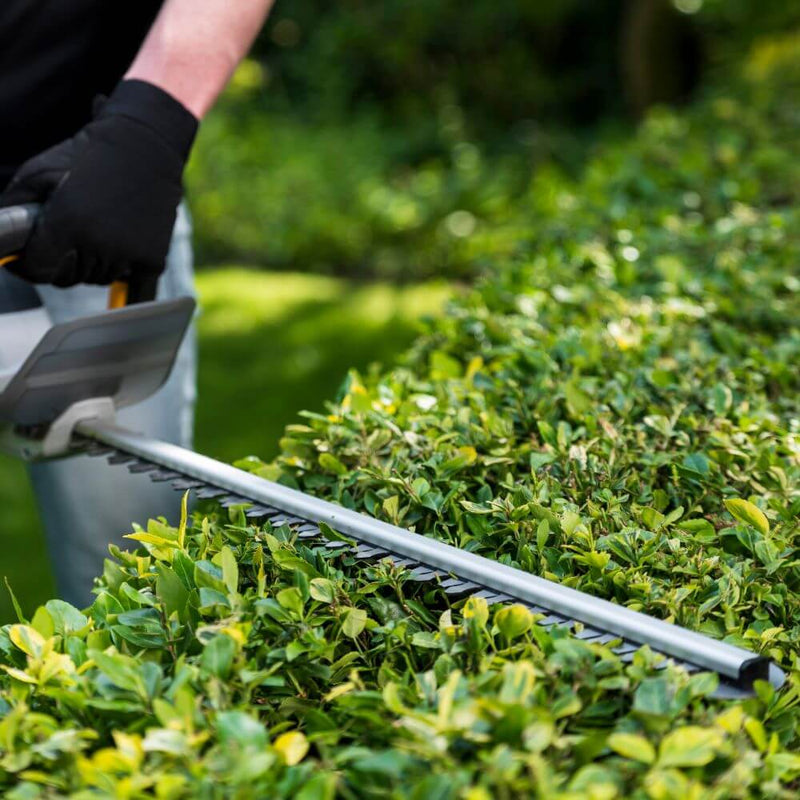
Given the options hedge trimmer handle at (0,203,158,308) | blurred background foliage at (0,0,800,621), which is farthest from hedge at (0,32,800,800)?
blurred background foliage at (0,0,800,621)

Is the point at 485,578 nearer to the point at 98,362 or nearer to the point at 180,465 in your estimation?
the point at 180,465

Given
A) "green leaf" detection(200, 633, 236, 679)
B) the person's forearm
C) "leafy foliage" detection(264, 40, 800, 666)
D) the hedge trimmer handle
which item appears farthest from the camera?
the person's forearm

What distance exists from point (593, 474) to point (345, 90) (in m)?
10.8

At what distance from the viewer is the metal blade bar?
4.26 ft

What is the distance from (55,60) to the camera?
8.57 ft

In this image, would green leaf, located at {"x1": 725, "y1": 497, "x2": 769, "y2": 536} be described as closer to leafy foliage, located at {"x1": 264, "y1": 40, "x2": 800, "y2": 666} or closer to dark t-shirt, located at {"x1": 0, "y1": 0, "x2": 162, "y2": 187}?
leafy foliage, located at {"x1": 264, "y1": 40, "x2": 800, "y2": 666}

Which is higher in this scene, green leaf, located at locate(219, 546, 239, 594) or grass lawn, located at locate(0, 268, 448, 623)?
green leaf, located at locate(219, 546, 239, 594)

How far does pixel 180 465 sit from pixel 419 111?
1012 centimetres

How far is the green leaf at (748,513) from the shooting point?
1665 mm

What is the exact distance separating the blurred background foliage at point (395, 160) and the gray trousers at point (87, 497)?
101 centimetres

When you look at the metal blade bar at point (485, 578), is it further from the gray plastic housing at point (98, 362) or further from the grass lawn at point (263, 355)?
the grass lawn at point (263, 355)

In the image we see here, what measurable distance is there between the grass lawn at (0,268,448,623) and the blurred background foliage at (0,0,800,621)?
0.6 inches

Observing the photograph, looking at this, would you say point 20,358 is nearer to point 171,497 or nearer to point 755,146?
point 171,497

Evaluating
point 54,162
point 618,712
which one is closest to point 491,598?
point 618,712
